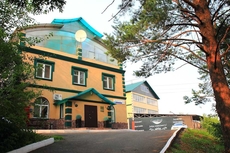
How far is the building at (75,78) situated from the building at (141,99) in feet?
62.0

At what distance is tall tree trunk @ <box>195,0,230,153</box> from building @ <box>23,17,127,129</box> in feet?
38.8

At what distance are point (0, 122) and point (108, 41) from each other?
493 centimetres

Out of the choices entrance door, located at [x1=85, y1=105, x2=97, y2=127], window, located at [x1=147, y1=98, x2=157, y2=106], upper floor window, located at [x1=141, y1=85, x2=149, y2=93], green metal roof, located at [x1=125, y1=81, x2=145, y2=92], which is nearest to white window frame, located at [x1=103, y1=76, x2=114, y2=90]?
entrance door, located at [x1=85, y1=105, x2=97, y2=127]

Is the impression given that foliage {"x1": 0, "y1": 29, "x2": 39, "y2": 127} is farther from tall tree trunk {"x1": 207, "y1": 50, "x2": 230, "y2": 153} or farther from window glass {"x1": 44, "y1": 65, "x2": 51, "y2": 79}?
window glass {"x1": 44, "y1": 65, "x2": 51, "y2": 79}

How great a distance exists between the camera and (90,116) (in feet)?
64.6

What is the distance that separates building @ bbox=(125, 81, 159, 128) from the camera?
4237cm

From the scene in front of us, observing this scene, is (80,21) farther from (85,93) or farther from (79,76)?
(85,93)

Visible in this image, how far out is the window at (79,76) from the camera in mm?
20084

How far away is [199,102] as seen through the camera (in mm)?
13961

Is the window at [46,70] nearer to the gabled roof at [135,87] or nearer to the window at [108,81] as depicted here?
the window at [108,81]

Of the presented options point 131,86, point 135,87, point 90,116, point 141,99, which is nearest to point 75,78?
point 90,116

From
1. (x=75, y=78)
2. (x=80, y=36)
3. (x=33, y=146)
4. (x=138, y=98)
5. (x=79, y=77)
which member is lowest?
(x=33, y=146)

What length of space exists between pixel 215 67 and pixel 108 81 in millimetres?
16307

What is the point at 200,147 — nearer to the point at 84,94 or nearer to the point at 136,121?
the point at 84,94
